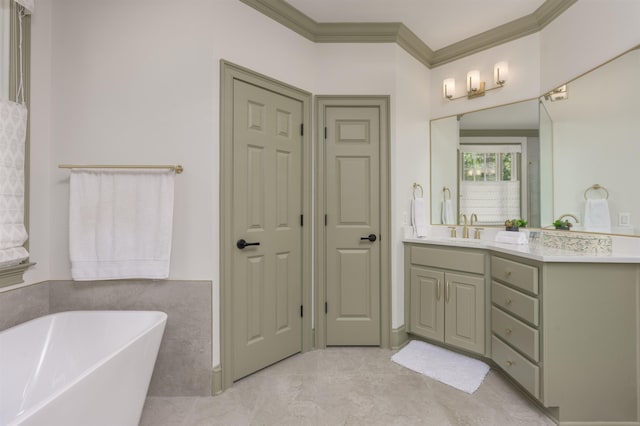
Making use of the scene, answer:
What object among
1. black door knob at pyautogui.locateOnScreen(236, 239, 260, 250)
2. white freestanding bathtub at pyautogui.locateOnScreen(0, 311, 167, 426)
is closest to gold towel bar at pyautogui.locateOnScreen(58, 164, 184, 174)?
black door knob at pyautogui.locateOnScreen(236, 239, 260, 250)

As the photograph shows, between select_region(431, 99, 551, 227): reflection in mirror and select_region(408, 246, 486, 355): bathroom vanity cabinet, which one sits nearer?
select_region(408, 246, 486, 355): bathroom vanity cabinet

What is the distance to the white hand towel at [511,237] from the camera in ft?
7.35

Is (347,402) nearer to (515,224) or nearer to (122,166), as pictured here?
(515,224)

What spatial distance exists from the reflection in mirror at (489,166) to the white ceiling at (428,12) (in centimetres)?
70

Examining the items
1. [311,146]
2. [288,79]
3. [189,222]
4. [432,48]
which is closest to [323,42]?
[288,79]

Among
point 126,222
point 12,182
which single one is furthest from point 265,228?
point 12,182

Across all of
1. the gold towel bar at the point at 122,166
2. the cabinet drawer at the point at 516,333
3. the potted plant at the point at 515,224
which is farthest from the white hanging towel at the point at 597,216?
the gold towel bar at the point at 122,166

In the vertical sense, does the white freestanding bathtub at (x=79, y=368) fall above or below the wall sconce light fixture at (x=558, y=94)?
below

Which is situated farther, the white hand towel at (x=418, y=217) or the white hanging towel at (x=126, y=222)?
the white hand towel at (x=418, y=217)

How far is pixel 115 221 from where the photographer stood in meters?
1.82

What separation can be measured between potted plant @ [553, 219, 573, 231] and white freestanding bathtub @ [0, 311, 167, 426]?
268cm

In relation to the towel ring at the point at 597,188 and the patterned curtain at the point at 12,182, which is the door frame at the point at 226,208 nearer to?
the patterned curtain at the point at 12,182

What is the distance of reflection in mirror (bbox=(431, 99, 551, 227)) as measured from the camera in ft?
7.98

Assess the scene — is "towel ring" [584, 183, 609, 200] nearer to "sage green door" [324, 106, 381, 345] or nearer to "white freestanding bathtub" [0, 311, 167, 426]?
"sage green door" [324, 106, 381, 345]
